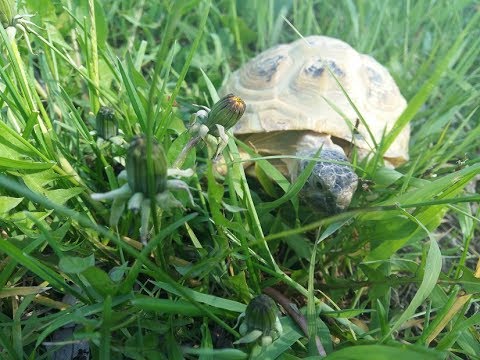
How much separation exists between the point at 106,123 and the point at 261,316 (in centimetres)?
66

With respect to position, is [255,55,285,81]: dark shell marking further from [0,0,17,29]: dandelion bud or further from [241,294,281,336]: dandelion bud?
[241,294,281,336]: dandelion bud

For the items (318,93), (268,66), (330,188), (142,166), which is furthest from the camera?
(268,66)

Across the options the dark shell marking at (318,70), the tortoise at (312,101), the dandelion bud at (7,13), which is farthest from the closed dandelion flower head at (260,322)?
the dark shell marking at (318,70)

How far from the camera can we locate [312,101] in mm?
2004

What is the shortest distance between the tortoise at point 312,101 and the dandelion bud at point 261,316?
2.70 feet

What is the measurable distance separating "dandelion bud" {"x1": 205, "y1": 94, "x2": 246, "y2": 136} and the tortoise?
0.64 m

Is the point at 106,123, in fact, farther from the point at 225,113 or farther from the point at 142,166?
the point at 142,166

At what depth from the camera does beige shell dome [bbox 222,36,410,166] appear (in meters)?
1.95

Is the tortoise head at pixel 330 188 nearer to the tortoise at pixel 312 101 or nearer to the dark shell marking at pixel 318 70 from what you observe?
the tortoise at pixel 312 101

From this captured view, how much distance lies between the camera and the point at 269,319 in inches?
38.3

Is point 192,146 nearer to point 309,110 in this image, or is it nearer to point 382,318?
point 382,318

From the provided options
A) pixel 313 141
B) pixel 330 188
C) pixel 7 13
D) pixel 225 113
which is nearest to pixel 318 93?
pixel 313 141

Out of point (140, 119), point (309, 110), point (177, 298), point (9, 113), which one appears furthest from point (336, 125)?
point (9, 113)

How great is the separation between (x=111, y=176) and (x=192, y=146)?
0.30 m
